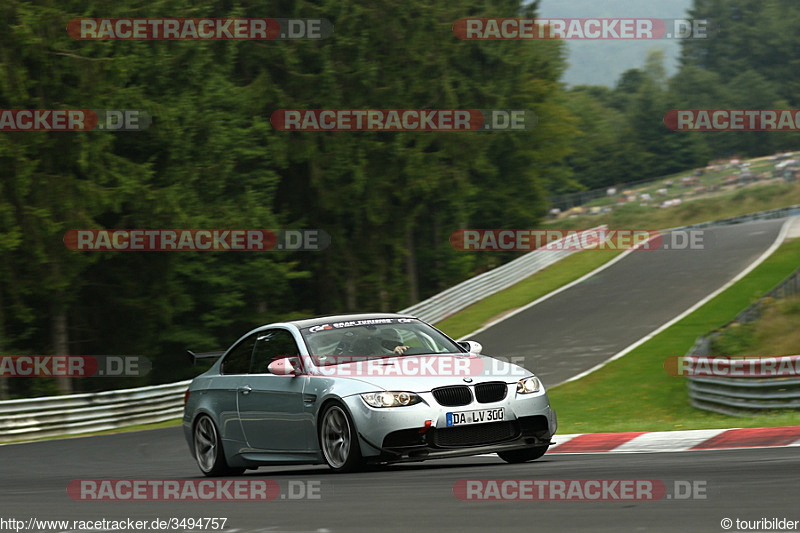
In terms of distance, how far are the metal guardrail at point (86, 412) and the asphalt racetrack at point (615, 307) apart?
7448mm

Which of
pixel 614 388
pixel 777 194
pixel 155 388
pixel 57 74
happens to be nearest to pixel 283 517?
pixel 614 388

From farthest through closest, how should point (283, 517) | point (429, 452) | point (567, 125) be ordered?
point (567, 125)
point (429, 452)
point (283, 517)

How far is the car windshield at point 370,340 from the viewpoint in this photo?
983 cm

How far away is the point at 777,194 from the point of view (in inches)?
2844

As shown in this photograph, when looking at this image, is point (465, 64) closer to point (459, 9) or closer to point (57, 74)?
point (459, 9)

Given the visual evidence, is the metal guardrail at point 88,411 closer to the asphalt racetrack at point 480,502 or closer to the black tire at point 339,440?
the asphalt racetrack at point 480,502

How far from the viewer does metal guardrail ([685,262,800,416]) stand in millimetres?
14570

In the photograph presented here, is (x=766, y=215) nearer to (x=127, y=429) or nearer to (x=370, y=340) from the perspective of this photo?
(x=127, y=429)

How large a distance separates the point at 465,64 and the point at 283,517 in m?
46.0

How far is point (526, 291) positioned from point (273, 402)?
2649 cm

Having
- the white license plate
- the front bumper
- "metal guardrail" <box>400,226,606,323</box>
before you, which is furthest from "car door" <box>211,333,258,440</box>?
"metal guardrail" <box>400,226,606,323</box>

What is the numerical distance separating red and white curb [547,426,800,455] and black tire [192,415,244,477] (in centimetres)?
322
